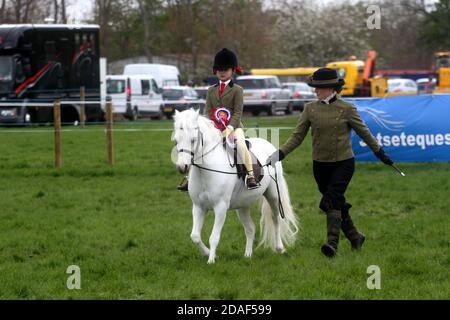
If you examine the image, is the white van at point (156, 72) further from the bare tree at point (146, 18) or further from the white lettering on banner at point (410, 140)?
the white lettering on banner at point (410, 140)

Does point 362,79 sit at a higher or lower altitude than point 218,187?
higher

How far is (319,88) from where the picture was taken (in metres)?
9.06

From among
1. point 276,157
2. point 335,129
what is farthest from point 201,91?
point 335,129

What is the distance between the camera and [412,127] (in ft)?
56.4

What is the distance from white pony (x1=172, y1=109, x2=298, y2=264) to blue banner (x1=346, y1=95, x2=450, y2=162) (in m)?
7.42

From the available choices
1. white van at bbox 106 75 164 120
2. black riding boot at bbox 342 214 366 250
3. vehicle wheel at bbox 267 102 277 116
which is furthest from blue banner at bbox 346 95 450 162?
vehicle wheel at bbox 267 102 277 116

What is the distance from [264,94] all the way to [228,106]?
105 feet

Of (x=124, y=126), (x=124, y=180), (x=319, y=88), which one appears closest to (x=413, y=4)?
(x=124, y=126)

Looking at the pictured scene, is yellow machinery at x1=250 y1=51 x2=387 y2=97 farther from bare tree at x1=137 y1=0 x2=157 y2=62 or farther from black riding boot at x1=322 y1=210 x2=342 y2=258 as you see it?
black riding boot at x1=322 y1=210 x2=342 y2=258

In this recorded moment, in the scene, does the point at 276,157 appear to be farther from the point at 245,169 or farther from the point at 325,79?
the point at 325,79

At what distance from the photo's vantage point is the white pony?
8430 mm

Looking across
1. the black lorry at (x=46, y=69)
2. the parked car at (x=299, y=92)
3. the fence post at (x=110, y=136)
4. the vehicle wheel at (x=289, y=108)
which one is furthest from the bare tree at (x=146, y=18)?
the fence post at (x=110, y=136)

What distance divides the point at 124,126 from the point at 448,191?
1916 centimetres
